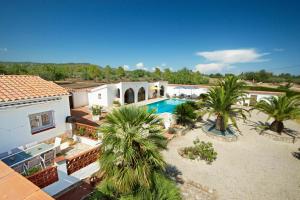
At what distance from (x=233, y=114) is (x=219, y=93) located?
2.38 m

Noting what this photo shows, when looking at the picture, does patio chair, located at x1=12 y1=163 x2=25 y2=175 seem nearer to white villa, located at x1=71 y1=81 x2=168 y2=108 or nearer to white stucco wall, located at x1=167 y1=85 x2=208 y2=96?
white villa, located at x1=71 y1=81 x2=168 y2=108

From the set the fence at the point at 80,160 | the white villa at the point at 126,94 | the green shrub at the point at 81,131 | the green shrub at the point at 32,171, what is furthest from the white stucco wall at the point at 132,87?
the green shrub at the point at 32,171

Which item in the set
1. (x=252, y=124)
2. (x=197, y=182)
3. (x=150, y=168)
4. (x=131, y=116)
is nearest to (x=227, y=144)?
(x=197, y=182)

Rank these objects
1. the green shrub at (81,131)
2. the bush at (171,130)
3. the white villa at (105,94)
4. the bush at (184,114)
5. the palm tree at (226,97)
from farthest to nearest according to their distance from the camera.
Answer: the white villa at (105,94)
the bush at (184,114)
the bush at (171,130)
the palm tree at (226,97)
the green shrub at (81,131)

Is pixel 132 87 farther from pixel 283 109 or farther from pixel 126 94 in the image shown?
pixel 283 109

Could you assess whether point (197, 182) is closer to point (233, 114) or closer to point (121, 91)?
point (233, 114)

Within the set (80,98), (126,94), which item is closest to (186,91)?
(126,94)

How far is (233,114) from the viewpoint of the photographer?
1380 centimetres

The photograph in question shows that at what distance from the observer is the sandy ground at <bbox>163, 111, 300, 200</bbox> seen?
25.1 ft

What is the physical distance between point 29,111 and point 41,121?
1.27 metres

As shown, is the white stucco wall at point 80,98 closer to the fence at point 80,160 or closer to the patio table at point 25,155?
the patio table at point 25,155

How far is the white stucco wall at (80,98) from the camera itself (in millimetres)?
22466

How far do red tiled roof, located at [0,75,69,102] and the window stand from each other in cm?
133

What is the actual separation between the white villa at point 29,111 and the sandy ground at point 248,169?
328 inches
